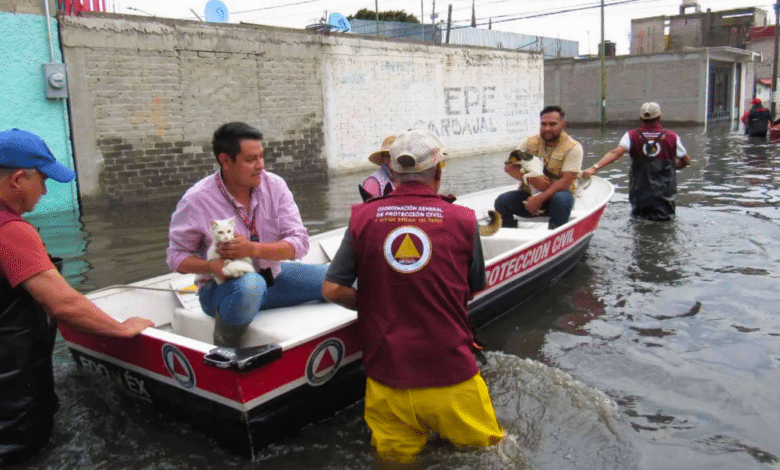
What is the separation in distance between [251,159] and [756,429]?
338 centimetres

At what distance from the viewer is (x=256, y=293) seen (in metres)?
3.83

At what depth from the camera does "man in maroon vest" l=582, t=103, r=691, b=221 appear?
29.6ft

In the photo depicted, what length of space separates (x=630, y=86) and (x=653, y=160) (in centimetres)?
2963

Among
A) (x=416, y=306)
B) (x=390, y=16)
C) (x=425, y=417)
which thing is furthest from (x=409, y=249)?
(x=390, y=16)

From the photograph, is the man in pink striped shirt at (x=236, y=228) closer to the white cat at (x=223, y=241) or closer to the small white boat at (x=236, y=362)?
the white cat at (x=223, y=241)

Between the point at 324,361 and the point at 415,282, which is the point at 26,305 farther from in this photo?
the point at 415,282

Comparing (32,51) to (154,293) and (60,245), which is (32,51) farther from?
(154,293)

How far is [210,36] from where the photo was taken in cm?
1394

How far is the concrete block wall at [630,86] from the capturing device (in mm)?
34094

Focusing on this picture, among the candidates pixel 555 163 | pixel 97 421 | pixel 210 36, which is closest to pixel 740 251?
pixel 555 163

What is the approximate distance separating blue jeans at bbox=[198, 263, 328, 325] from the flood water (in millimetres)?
759

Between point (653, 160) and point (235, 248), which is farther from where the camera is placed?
point (653, 160)

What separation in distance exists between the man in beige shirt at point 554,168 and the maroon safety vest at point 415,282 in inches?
161

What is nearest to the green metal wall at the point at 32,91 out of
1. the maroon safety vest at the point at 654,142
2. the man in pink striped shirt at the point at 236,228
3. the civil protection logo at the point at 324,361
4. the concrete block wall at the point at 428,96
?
the concrete block wall at the point at 428,96
